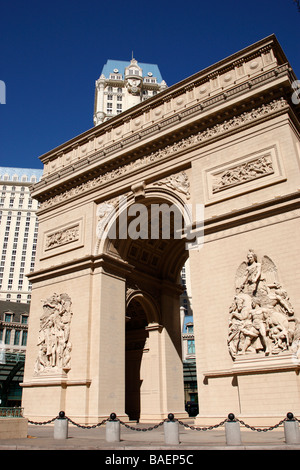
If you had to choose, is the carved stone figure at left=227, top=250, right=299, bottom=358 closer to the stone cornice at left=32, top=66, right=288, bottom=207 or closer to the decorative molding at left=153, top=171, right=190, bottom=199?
the decorative molding at left=153, top=171, right=190, bottom=199

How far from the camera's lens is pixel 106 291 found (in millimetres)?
21766

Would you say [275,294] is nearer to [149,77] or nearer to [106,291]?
[106,291]

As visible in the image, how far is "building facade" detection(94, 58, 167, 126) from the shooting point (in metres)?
87.2

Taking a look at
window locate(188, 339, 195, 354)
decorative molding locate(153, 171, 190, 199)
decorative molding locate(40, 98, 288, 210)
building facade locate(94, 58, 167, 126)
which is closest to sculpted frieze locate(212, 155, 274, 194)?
decorative molding locate(153, 171, 190, 199)

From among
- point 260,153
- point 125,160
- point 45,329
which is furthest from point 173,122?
point 45,329

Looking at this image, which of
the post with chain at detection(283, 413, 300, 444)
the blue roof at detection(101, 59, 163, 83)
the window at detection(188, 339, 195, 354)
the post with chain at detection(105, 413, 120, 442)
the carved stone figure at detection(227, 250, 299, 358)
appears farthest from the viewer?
the blue roof at detection(101, 59, 163, 83)

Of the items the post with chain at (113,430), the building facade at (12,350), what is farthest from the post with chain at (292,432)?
the building facade at (12,350)

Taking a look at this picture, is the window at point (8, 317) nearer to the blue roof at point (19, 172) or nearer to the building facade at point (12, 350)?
the building facade at point (12, 350)

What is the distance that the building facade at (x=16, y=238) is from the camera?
9969 cm

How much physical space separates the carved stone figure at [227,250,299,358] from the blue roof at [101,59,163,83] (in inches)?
3443

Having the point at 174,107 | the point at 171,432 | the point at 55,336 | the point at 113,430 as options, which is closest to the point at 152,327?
the point at 55,336

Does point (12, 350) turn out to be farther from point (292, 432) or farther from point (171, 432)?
point (292, 432)

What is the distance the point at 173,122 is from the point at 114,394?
14.2 m

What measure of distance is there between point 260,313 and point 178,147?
9.83m
